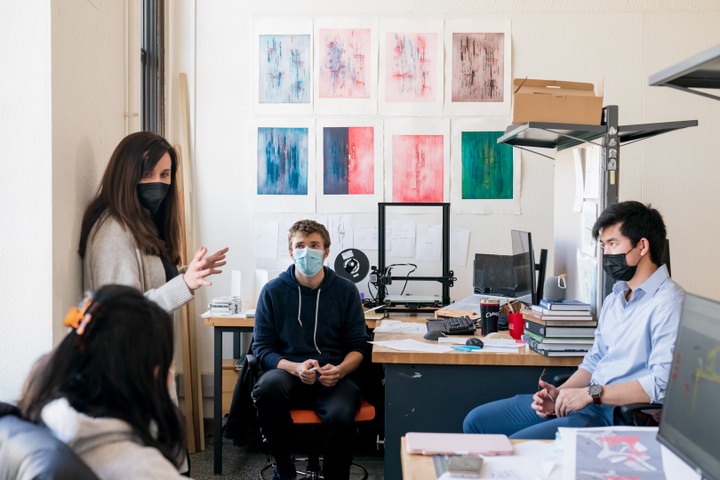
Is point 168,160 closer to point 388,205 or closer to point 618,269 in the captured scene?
point 618,269

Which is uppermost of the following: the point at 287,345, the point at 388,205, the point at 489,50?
the point at 489,50

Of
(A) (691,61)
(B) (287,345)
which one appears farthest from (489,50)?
(A) (691,61)

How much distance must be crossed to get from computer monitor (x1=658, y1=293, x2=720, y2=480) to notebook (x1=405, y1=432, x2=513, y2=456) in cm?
41

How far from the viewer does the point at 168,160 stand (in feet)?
8.48

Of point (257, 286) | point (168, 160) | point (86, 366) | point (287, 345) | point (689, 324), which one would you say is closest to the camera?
point (86, 366)

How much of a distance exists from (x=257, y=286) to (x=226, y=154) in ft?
3.06

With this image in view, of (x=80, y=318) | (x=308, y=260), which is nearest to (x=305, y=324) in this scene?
(x=308, y=260)

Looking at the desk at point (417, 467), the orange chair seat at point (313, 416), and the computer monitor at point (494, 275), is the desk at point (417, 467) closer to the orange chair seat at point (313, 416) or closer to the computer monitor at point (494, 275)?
the orange chair seat at point (313, 416)

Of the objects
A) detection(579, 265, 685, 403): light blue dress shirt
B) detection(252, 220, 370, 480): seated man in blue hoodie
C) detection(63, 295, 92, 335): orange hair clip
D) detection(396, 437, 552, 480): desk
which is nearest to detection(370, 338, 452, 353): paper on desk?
detection(252, 220, 370, 480): seated man in blue hoodie

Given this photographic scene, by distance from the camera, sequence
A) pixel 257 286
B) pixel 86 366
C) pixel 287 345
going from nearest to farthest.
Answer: pixel 86 366 → pixel 287 345 → pixel 257 286

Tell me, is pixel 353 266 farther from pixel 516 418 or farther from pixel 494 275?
pixel 516 418

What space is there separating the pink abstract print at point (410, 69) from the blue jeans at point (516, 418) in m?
2.33

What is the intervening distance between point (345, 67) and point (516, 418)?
2671 mm

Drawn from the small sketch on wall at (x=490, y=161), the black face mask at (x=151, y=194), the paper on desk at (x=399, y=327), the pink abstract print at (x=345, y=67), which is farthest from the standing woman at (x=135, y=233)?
the small sketch on wall at (x=490, y=161)
